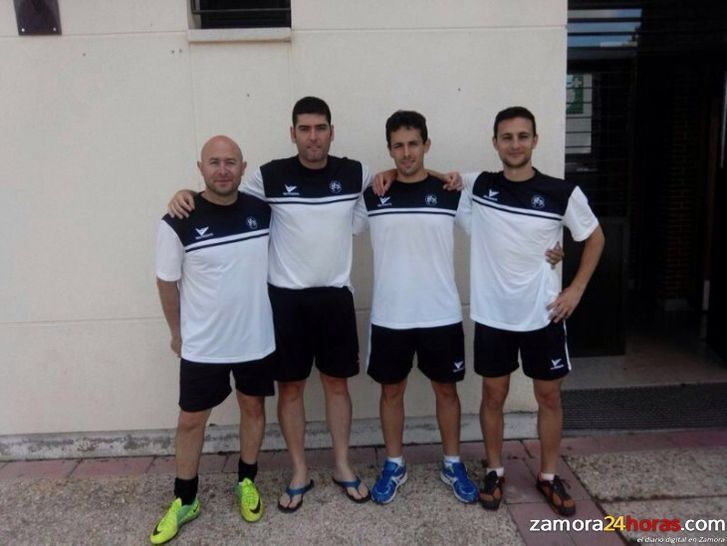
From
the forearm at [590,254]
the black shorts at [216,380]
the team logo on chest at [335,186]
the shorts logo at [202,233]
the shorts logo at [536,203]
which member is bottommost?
the black shorts at [216,380]

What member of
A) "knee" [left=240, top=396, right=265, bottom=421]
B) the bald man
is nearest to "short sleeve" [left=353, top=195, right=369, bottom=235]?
the bald man

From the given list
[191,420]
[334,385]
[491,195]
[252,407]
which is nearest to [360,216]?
[491,195]

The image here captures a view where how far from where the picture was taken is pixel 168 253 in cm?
287

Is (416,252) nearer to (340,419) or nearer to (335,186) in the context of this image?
(335,186)

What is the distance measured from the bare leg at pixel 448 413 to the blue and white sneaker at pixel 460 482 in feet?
0.26

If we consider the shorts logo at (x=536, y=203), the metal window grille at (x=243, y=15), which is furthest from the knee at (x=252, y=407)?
the metal window grille at (x=243, y=15)

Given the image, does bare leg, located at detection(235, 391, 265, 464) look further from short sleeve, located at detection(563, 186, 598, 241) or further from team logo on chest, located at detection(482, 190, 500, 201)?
short sleeve, located at detection(563, 186, 598, 241)

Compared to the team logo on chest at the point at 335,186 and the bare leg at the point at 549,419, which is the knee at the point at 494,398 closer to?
the bare leg at the point at 549,419

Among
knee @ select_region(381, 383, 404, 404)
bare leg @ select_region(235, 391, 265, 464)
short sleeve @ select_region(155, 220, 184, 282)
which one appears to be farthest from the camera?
knee @ select_region(381, 383, 404, 404)

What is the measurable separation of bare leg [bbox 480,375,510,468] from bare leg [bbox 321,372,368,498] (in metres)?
0.72

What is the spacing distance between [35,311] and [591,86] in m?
4.59

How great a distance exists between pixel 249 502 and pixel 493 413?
1.36m

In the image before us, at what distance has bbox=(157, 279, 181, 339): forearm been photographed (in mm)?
2967

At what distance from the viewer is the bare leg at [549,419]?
10.2 feet
